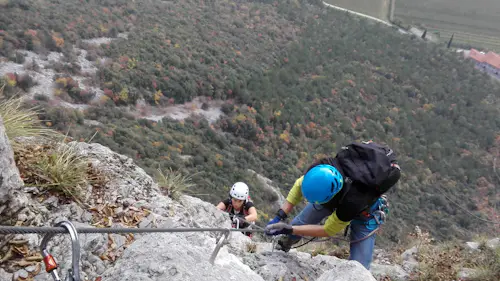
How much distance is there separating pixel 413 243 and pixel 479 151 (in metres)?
25.5

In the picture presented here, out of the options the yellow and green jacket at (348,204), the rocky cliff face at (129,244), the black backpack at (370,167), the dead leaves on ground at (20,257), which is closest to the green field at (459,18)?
the black backpack at (370,167)

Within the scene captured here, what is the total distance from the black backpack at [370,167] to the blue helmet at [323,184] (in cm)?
25

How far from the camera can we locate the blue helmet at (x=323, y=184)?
3.01 meters

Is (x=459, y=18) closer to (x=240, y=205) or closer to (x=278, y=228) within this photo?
(x=240, y=205)

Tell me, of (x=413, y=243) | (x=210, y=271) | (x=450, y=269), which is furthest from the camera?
(x=413, y=243)

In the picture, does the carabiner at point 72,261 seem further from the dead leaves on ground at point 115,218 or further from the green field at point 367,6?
the green field at point 367,6

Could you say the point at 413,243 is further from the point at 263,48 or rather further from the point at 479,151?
the point at 263,48

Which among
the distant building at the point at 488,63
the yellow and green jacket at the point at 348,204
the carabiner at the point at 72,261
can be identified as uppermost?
the carabiner at the point at 72,261

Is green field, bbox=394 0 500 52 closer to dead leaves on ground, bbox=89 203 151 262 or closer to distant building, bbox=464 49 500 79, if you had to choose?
distant building, bbox=464 49 500 79

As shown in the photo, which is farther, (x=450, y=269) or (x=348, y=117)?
(x=348, y=117)

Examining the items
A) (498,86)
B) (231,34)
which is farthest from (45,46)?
(498,86)

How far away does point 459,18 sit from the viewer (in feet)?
216

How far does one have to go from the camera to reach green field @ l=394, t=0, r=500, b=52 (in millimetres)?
58281

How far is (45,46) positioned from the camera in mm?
17859
